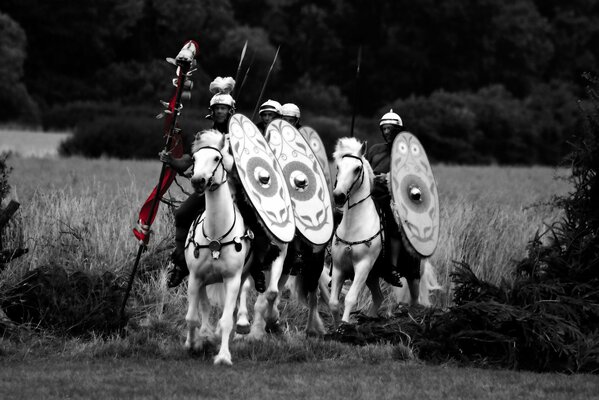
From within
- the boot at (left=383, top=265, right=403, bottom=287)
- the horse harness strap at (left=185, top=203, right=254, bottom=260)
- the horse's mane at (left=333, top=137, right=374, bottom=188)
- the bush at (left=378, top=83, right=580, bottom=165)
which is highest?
the bush at (left=378, top=83, right=580, bottom=165)

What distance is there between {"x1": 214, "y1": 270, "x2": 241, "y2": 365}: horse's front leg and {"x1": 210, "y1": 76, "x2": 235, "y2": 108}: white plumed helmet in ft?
6.25

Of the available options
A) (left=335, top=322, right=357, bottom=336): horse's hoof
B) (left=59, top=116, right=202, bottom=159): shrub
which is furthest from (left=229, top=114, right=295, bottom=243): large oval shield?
(left=59, top=116, right=202, bottom=159): shrub

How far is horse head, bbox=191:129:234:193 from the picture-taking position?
10.4 metres

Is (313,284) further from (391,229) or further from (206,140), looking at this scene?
(206,140)

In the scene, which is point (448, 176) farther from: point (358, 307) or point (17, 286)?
point (17, 286)

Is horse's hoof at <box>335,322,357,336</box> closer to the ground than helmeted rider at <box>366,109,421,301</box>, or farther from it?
closer to the ground

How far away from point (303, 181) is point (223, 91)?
4.28ft

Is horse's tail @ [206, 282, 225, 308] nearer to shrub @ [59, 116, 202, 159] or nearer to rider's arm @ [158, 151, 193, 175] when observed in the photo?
rider's arm @ [158, 151, 193, 175]

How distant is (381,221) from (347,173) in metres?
1.04

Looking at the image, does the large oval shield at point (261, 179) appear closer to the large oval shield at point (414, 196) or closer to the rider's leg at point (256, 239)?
the rider's leg at point (256, 239)

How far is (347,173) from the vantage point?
12906mm

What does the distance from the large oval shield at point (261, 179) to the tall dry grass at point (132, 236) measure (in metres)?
1.93

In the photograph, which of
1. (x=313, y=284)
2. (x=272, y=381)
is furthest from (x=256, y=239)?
(x=272, y=381)

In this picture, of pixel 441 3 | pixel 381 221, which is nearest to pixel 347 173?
pixel 381 221
